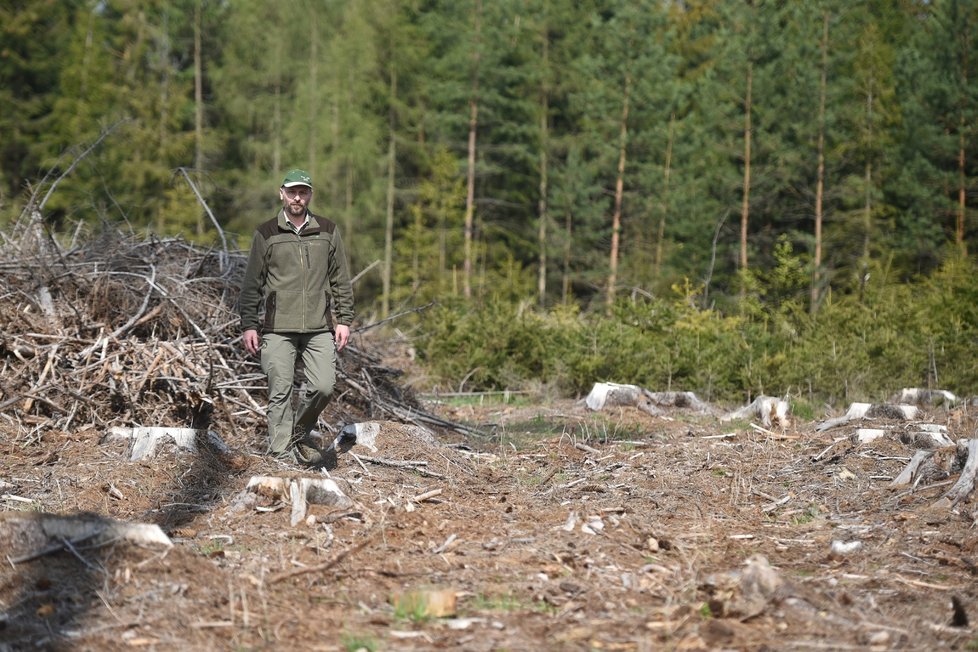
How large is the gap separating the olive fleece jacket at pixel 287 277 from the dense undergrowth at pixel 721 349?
640 centimetres

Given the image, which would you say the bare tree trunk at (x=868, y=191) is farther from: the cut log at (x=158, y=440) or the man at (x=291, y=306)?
the cut log at (x=158, y=440)

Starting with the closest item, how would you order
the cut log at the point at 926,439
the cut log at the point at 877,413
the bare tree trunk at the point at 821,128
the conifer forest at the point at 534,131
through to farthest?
the cut log at the point at 926,439
the cut log at the point at 877,413
the bare tree trunk at the point at 821,128
the conifer forest at the point at 534,131

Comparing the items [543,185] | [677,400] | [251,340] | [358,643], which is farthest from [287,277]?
[543,185]

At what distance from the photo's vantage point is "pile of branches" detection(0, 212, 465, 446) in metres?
7.65

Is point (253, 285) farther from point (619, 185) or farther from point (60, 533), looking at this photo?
point (619, 185)

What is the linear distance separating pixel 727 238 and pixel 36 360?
2444cm

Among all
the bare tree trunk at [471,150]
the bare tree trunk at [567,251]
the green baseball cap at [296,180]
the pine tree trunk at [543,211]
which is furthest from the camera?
the pine tree trunk at [543,211]

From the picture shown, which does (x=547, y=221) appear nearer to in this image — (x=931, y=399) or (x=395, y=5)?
(x=395, y=5)

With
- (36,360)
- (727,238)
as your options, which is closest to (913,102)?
(727,238)

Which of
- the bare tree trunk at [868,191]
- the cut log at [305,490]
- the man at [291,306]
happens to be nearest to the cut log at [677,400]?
the man at [291,306]

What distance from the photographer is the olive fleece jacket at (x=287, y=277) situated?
21.8 feet

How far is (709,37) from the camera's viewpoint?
128 feet

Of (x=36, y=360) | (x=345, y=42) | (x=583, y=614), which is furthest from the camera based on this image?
(x=345, y=42)

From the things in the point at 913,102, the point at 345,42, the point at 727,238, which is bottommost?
the point at 727,238
